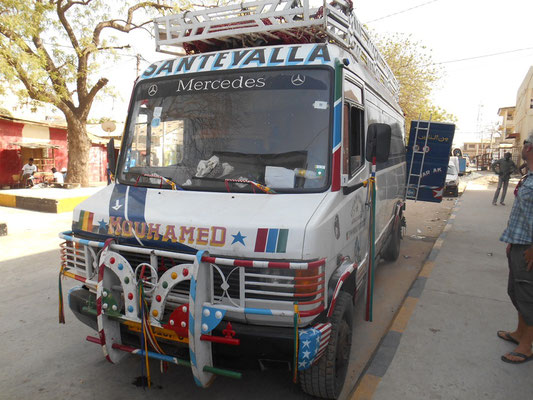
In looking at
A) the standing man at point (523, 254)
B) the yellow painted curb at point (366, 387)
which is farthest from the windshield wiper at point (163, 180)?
the standing man at point (523, 254)

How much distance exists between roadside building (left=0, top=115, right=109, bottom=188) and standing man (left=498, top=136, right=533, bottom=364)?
65.9 feet

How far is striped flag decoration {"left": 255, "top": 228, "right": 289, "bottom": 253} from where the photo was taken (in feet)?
8.06

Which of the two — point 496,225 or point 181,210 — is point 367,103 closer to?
point 181,210

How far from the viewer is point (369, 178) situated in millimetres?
3934

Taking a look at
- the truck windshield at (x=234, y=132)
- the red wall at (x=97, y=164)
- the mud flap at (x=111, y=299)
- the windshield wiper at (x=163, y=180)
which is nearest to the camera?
the mud flap at (x=111, y=299)

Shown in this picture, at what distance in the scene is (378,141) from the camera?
328 cm

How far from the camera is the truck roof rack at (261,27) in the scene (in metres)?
3.42

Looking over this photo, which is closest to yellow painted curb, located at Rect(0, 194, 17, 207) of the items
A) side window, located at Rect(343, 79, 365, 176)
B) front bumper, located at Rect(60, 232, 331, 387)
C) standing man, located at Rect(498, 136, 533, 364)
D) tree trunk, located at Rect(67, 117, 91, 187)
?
tree trunk, located at Rect(67, 117, 91, 187)

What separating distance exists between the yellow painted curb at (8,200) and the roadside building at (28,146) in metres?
6.67

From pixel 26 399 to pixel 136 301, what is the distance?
1386 mm

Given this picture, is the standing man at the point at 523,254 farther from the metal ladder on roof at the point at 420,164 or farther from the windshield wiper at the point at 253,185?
the metal ladder on roof at the point at 420,164

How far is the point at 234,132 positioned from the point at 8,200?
482 inches

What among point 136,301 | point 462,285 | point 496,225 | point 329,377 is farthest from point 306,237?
point 496,225

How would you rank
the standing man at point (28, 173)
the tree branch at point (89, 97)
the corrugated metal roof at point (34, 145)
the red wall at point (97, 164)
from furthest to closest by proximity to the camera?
1. the red wall at point (97, 164)
2. the corrugated metal roof at point (34, 145)
3. the standing man at point (28, 173)
4. the tree branch at point (89, 97)
